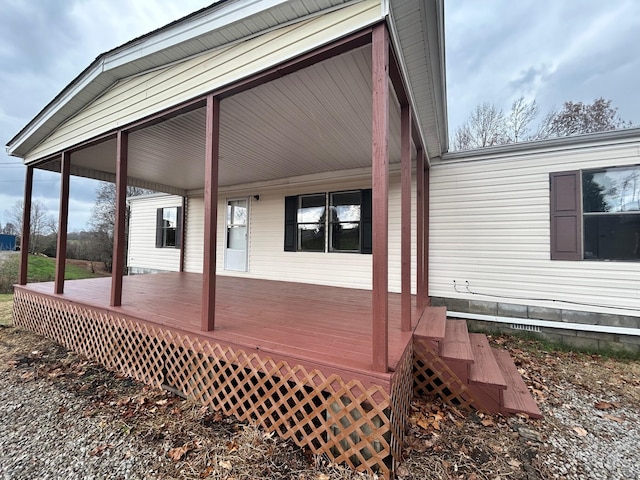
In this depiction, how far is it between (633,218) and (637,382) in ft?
6.84

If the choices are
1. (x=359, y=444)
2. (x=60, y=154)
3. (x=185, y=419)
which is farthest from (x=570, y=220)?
(x=60, y=154)

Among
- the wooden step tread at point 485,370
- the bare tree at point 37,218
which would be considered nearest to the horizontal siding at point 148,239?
the wooden step tread at point 485,370

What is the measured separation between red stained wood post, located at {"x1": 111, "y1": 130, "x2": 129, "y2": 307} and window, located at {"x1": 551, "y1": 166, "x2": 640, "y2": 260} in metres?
6.02

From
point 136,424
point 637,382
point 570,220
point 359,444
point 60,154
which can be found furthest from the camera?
point 60,154

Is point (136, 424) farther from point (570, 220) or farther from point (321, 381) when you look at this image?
point (570, 220)

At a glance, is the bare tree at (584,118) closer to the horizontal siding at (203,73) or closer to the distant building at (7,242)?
the horizontal siding at (203,73)

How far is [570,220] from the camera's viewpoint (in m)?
4.17

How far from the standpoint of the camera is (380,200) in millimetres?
1935

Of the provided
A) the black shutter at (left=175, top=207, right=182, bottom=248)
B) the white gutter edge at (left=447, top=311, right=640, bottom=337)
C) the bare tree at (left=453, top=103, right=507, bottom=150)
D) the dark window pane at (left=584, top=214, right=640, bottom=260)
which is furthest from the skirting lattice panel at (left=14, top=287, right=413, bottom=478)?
the bare tree at (left=453, top=103, right=507, bottom=150)

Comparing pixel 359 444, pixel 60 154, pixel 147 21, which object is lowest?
pixel 359 444

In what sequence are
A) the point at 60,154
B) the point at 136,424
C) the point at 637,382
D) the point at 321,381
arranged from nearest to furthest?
the point at 321,381 → the point at 136,424 → the point at 637,382 → the point at 60,154

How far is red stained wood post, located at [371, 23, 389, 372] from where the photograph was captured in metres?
1.90

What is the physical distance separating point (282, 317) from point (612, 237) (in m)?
4.61

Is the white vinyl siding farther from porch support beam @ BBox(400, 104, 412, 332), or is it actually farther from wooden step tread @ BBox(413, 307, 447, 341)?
porch support beam @ BBox(400, 104, 412, 332)
